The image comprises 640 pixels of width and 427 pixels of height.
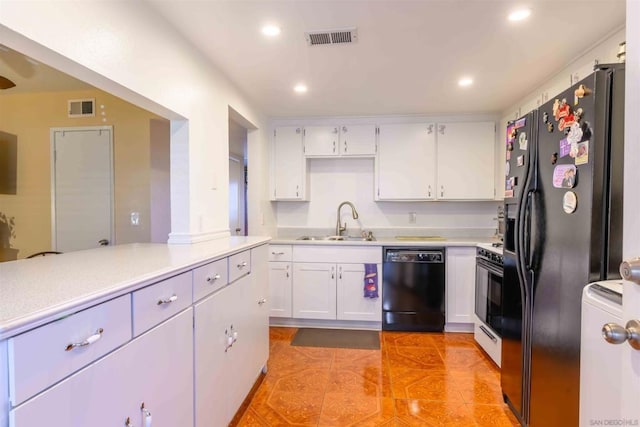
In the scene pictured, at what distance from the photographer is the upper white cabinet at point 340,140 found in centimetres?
349

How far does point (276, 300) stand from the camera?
3.23 meters

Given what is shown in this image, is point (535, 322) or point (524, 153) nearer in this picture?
point (535, 322)

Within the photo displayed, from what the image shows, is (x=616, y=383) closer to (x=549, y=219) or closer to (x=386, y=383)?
(x=549, y=219)

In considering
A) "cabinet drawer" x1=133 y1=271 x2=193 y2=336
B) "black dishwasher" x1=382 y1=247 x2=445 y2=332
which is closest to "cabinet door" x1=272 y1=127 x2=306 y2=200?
"black dishwasher" x1=382 y1=247 x2=445 y2=332

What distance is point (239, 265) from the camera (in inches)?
71.2

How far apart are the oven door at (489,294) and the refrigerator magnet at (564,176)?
1154 millimetres

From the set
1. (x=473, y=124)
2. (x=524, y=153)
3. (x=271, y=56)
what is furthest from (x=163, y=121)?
(x=473, y=124)

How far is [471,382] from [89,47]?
294 centimetres

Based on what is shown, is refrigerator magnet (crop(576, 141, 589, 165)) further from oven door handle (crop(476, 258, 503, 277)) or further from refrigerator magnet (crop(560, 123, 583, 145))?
oven door handle (crop(476, 258, 503, 277))

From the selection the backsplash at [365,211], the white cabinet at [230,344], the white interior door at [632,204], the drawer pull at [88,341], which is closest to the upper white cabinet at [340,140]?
the backsplash at [365,211]

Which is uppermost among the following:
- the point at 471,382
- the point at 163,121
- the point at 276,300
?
the point at 163,121

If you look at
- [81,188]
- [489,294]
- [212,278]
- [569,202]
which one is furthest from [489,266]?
[81,188]

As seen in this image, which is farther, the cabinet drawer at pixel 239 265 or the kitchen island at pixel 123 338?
the cabinet drawer at pixel 239 265

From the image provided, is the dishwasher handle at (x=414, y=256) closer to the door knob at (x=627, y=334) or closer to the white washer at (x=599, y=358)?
the white washer at (x=599, y=358)
